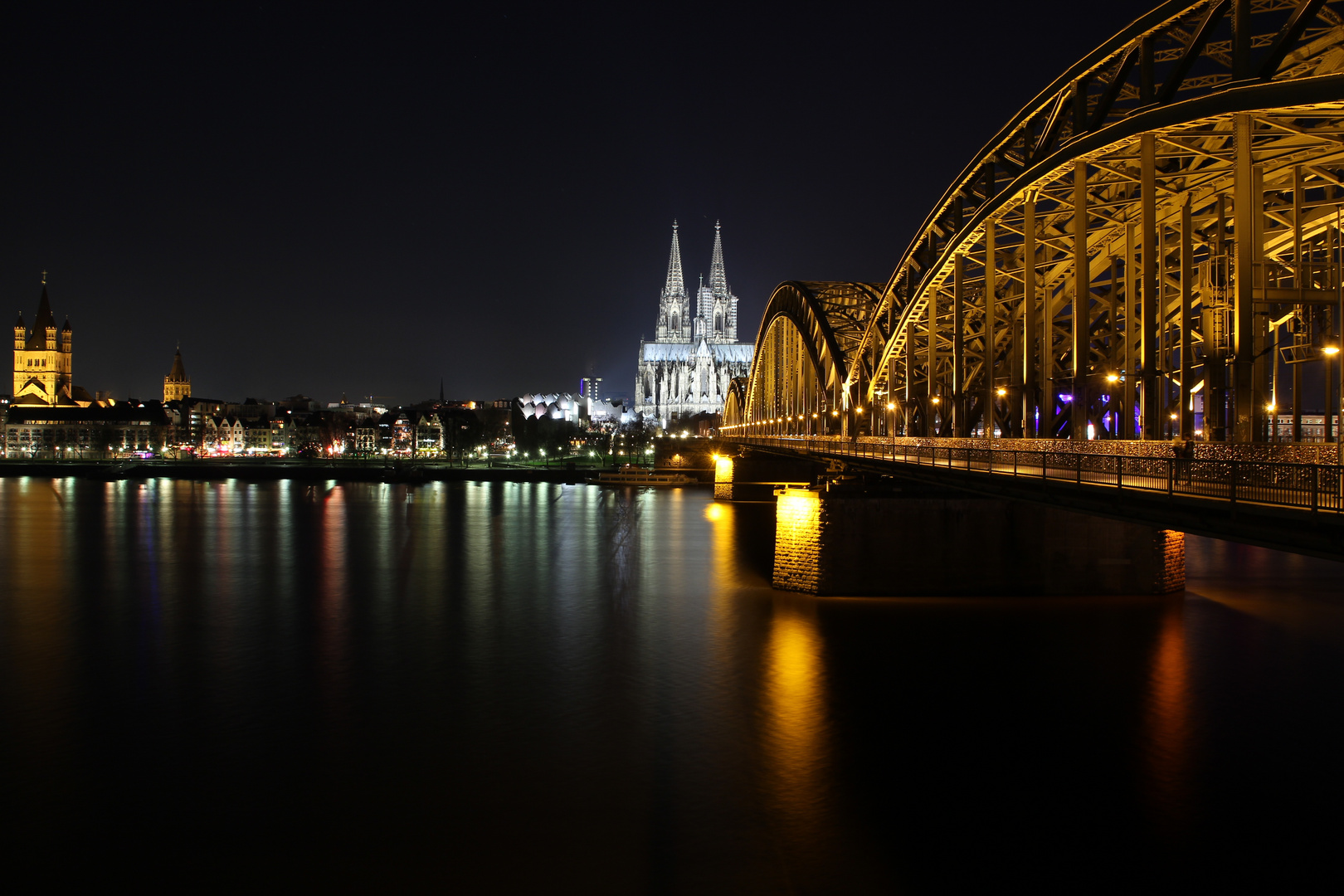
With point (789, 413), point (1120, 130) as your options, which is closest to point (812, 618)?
point (1120, 130)

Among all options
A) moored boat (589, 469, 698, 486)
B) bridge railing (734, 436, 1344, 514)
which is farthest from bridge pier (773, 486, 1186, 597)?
moored boat (589, 469, 698, 486)

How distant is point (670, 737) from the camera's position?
721 inches

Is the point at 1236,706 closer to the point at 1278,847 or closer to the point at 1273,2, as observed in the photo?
the point at 1278,847

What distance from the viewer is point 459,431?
133000mm

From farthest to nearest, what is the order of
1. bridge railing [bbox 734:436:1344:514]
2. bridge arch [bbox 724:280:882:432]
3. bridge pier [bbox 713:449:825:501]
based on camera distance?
bridge pier [bbox 713:449:825:501] → bridge arch [bbox 724:280:882:432] → bridge railing [bbox 734:436:1344:514]

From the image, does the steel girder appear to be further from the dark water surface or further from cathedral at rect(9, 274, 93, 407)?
cathedral at rect(9, 274, 93, 407)

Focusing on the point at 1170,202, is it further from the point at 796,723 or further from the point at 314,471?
the point at 314,471

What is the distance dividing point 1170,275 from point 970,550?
35.3 ft

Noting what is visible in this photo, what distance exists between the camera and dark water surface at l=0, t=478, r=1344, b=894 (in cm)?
1345

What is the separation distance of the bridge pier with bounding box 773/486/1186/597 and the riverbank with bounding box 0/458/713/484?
63334mm

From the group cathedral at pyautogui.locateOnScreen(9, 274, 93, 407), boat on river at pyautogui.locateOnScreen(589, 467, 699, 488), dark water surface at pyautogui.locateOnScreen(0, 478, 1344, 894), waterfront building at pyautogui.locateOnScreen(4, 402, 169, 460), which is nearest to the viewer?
dark water surface at pyautogui.locateOnScreen(0, 478, 1344, 894)

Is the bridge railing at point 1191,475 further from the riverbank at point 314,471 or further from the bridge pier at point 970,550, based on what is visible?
the riverbank at point 314,471

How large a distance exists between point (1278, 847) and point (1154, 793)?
78.9 inches

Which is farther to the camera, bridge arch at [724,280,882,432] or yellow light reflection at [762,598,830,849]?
bridge arch at [724,280,882,432]
